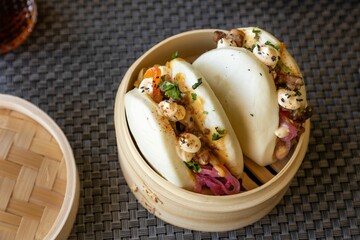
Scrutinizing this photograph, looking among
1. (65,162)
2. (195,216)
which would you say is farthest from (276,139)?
(65,162)

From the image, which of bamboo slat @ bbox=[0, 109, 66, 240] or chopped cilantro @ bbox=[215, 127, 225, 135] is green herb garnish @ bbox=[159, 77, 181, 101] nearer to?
chopped cilantro @ bbox=[215, 127, 225, 135]

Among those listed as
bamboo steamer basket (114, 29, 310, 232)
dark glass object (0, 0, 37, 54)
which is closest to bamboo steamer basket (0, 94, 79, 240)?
bamboo steamer basket (114, 29, 310, 232)

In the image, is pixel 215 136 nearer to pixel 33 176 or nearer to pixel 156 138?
pixel 156 138

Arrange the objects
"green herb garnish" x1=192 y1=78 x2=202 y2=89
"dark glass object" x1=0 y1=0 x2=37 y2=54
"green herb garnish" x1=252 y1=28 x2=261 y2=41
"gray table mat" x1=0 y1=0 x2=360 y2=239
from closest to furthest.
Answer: "green herb garnish" x1=192 y1=78 x2=202 y2=89 < "green herb garnish" x1=252 y1=28 x2=261 y2=41 < "gray table mat" x1=0 y1=0 x2=360 y2=239 < "dark glass object" x1=0 y1=0 x2=37 y2=54

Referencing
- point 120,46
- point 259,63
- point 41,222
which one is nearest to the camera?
point 259,63

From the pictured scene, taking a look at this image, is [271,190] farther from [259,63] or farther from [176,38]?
[176,38]
